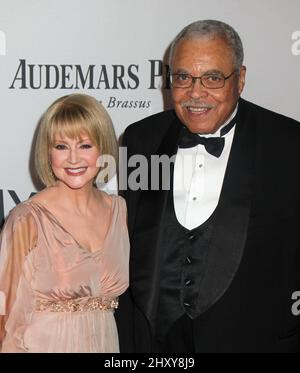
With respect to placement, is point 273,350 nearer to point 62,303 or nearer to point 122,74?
point 62,303

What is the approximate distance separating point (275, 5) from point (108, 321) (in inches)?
53.1

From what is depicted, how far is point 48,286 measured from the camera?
1721 mm

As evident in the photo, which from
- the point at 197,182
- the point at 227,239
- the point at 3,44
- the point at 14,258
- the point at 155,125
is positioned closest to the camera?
the point at 14,258

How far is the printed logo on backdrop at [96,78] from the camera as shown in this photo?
2.45 m

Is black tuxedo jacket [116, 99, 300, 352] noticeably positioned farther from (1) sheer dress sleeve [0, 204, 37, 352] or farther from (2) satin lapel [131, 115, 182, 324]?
(1) sheer dress sleeve [0, 204, 37, 352]

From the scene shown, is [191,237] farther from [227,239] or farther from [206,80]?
[206,80]

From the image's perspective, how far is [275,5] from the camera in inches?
98.0

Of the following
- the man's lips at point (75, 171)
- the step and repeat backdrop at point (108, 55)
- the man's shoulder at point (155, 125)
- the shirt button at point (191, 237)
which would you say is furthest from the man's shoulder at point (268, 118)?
the step and repeat backdrop at point (108, 55)

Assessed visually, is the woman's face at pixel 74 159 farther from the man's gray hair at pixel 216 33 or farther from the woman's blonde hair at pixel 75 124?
the man's gray hair at pixel 216 33

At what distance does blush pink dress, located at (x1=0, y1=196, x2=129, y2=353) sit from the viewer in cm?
170

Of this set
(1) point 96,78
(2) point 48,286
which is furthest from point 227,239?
(1) point 96,78

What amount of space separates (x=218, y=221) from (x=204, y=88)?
14.1 inches

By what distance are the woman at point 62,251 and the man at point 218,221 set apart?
0.52ft
